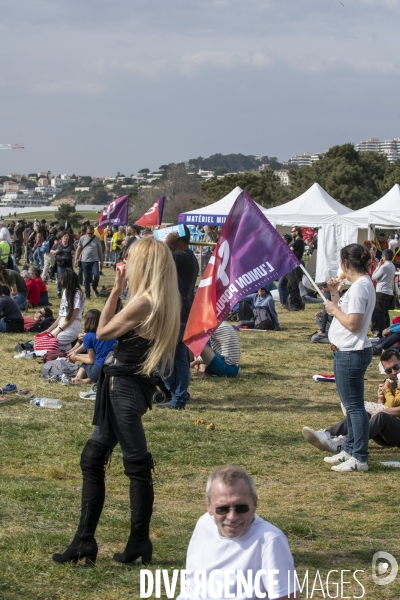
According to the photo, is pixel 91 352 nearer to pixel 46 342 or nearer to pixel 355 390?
pixel 46 342

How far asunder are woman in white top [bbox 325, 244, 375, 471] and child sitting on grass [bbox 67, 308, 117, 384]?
3848mm

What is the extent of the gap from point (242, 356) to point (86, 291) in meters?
7.45

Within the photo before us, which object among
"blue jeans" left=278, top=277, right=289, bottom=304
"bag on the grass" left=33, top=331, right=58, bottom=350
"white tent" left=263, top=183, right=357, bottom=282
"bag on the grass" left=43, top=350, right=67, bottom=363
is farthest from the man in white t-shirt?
"white tent" left=263, top=183, right=357, bottom=282

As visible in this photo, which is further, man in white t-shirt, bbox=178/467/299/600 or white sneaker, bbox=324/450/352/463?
white sneaker, bbox=324/450/352/463

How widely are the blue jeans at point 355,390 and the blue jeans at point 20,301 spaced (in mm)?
11913

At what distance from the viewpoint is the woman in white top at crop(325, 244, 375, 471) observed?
664 centimetres

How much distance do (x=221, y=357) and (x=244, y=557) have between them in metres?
8.27

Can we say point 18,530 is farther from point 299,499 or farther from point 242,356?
point 242,356

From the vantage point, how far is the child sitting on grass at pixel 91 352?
33.2 feet

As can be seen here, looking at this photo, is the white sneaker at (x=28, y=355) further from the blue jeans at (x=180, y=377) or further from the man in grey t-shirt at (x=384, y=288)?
the man in grey t-shirt at (x=384, y=288)

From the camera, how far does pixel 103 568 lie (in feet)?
15.2

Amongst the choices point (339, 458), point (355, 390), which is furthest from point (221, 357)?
point (355, 390)

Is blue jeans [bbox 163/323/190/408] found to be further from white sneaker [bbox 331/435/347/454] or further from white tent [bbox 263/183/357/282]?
white tent [bbox 263/183/357/282]

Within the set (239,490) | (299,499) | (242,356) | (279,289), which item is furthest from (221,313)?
(279,289)
